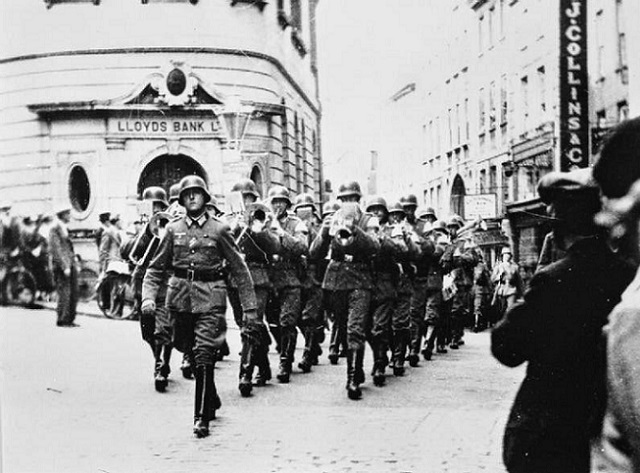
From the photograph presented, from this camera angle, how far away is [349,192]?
806 centimetres

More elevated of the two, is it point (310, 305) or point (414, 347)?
point (310, 305)

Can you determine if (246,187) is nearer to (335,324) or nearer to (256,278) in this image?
(256,278)

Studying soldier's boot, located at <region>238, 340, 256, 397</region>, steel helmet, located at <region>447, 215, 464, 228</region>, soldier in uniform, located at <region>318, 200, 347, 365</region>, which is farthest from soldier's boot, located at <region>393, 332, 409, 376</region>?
steel helmet, located at <region>447, 215, 464, 228</region>

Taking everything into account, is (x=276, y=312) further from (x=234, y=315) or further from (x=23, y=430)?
(x=23, y=430)

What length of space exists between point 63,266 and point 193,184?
2.99 feet

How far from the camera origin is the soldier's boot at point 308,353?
9688 millimetres

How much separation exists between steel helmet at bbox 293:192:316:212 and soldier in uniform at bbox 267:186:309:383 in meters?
0.31

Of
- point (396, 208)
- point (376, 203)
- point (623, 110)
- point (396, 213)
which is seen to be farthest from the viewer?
point (376, 203)

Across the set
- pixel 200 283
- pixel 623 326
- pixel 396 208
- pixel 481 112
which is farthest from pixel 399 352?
pixel 623 326

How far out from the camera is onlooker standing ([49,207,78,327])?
6422 mm

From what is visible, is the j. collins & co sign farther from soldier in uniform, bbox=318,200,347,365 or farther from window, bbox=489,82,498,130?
soldier in uniform, bbox=318,200,347,365

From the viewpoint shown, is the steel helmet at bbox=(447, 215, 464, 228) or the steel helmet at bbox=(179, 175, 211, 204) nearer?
the steel helmet at bbox=(179, 175, 211, 204)

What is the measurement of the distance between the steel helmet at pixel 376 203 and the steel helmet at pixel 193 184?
7.62 ft

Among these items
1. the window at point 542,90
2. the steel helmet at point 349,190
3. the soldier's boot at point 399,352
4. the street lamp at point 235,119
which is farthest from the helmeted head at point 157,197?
the soldier's boot at point 399,352
